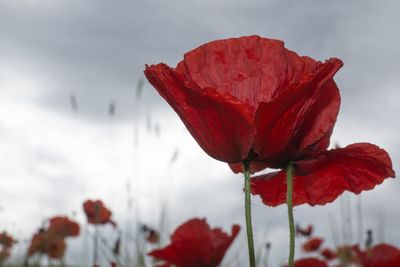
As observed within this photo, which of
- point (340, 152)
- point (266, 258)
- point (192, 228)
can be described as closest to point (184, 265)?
point (192, 228)

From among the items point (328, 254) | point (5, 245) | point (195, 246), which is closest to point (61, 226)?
point (5, 245)

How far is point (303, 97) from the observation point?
1062 mm

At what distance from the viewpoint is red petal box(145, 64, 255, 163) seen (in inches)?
40.0

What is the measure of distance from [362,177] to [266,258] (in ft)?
8.46

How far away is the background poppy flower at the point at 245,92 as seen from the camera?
3.36ft

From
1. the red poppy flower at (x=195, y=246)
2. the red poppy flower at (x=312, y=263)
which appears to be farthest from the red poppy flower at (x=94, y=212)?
the red poppy flower at (x=312, y=263)

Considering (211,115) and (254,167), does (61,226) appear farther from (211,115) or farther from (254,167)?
(211,115)

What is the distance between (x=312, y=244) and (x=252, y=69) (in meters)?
4.99

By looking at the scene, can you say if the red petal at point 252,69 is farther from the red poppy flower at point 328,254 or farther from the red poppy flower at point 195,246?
the red poppy flower at point 328,254

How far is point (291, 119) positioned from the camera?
106cm

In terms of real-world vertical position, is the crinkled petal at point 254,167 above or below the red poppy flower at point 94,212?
below

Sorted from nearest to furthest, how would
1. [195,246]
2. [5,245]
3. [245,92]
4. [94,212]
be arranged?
[245,92] → [195,246] → [94,212] → [5,245]

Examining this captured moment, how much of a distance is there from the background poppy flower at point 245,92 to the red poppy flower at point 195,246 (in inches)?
39.6

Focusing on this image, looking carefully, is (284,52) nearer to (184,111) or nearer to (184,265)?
(184,111)
